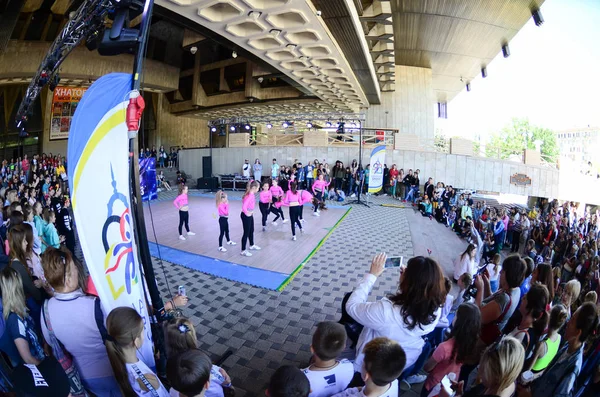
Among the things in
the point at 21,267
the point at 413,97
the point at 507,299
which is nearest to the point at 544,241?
the point at 507,299

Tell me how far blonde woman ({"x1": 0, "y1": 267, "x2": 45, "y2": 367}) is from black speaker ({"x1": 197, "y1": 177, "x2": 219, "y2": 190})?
15.8 m

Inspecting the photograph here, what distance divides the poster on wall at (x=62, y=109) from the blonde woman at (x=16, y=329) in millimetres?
24708

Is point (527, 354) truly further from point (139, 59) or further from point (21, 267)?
point (21, 267)

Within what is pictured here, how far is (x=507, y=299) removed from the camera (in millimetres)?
2816

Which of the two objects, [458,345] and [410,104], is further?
[410,104]

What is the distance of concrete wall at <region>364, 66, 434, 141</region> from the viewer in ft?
71.2

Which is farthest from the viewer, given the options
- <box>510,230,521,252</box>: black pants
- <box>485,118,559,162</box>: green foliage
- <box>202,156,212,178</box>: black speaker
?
<box>485,118,559,162</box>: green foliage

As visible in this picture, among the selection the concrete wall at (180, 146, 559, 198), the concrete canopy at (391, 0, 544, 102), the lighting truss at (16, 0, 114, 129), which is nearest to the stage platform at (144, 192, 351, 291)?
the lighting truss at (16, 0, 114, 129)

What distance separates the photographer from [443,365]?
2.21 meters

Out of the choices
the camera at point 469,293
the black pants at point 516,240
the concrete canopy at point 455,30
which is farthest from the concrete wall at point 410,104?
the camera at point 469,293

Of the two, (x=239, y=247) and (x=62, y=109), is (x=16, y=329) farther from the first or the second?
(x=62, y=109)

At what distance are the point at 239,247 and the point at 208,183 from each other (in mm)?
11387

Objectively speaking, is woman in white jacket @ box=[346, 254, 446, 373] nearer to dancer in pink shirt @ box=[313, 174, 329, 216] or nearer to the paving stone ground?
the paving stone ground

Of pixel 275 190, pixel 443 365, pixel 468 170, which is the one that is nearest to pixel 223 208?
pixel 275 190
